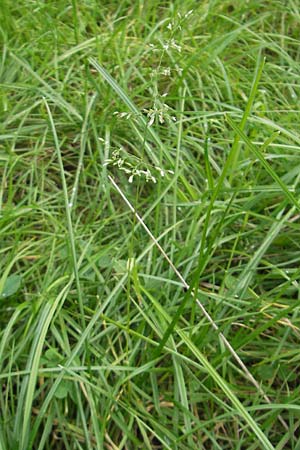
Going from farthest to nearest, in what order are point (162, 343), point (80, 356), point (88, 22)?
point (88, 22) → point (80, 356) → point (162, 343)

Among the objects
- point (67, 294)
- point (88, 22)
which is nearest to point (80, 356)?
point (67, 294)

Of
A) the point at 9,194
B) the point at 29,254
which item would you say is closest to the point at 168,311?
the point at 29,254

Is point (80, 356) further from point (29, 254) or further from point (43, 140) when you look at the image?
point (43, 140)

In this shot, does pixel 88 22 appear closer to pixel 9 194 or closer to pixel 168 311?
pixel 9 194

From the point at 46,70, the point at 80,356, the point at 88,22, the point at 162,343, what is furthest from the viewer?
the point at 88,22

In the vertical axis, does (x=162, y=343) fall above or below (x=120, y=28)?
below

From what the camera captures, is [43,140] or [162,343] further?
[43,140]

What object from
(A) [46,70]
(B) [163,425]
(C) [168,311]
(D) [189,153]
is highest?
(A) [46,70]
